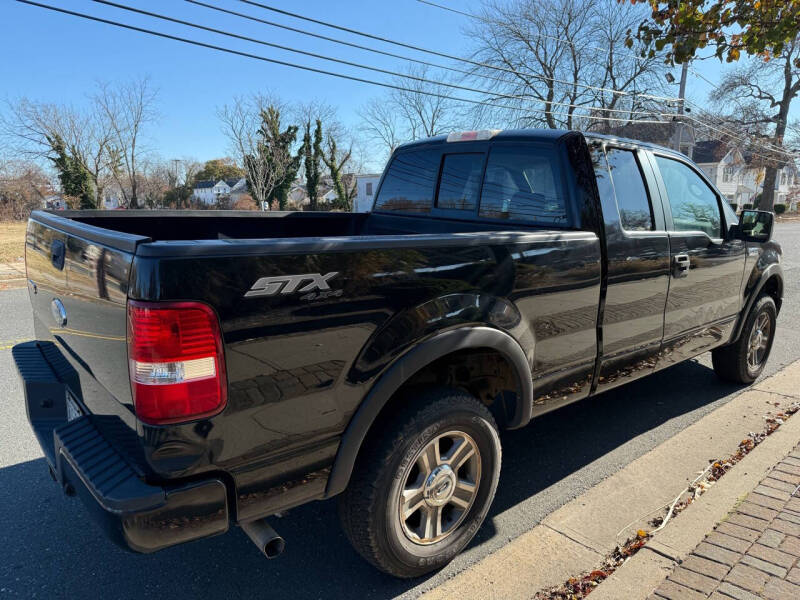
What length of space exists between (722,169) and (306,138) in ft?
148

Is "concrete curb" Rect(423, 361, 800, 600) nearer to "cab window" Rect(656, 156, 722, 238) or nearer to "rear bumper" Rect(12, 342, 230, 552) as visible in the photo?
"rear bumper" Rect(12, 342, 230, 552)

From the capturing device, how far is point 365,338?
1.95m

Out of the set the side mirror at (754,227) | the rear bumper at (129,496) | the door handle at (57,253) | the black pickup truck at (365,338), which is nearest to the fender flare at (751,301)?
the side mirror at (754,227)

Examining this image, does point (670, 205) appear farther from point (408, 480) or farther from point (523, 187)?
point (408, 480)

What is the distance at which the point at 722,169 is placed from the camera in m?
57.9

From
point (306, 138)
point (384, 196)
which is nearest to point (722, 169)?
point (306, 138)

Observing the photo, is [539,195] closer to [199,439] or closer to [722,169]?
[199,439]

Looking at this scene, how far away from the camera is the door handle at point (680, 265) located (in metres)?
3.47

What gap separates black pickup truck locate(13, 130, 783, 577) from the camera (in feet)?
5.40

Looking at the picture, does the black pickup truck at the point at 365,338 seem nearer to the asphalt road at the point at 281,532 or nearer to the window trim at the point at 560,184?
the window trim at the point at 560,184

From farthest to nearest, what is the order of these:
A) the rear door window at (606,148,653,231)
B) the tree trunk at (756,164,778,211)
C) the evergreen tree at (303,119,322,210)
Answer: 1. the tree trunk at (756,164,778,211)
2. the evergreen tree at (303,119,322,210)
3. the rear door window at (606,148,653,231)

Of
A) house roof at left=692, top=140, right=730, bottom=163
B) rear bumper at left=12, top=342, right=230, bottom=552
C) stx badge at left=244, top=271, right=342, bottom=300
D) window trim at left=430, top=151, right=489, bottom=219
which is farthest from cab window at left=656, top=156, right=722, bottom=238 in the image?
house roof at left=692, top=140, right=730, bottom=163

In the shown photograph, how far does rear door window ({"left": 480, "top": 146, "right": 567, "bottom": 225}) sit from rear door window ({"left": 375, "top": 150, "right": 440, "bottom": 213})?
20.3 inches

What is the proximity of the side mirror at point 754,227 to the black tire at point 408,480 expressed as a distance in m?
2.91
